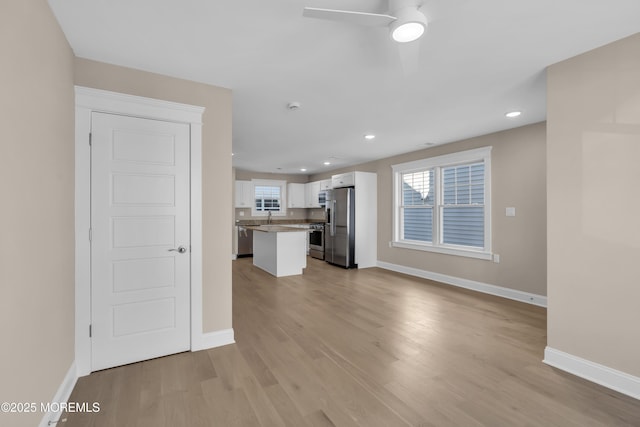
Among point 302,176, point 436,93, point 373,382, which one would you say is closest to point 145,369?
point 373,382

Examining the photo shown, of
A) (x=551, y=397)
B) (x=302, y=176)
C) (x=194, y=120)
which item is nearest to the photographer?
(x=551, y=397)

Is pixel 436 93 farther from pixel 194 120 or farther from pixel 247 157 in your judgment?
pixel 247 157

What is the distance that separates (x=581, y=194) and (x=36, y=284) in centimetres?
355

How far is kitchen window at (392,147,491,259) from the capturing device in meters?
4.62

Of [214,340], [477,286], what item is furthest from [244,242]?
[477,286]

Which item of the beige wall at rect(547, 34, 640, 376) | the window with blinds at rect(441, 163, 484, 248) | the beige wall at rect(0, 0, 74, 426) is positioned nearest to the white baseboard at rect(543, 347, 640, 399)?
the beige wall at rect(547, 34, 640, 376)

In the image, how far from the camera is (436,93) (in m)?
2.89

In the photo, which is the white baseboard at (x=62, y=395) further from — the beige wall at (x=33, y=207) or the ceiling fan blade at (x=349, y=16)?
the ceiling fan blade at (x=349, y=16)

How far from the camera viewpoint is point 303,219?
9.51 m

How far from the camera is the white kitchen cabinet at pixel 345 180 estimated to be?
6.44m

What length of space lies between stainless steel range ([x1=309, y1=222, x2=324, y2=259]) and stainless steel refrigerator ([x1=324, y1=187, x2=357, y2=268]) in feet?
1.55

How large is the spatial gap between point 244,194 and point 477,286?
20.3ft

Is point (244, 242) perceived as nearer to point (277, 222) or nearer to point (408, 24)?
Result: point (277, 222)

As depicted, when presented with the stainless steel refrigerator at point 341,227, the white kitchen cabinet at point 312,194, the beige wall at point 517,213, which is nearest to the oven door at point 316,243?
the stainless steel refrigerator at point 341,227
